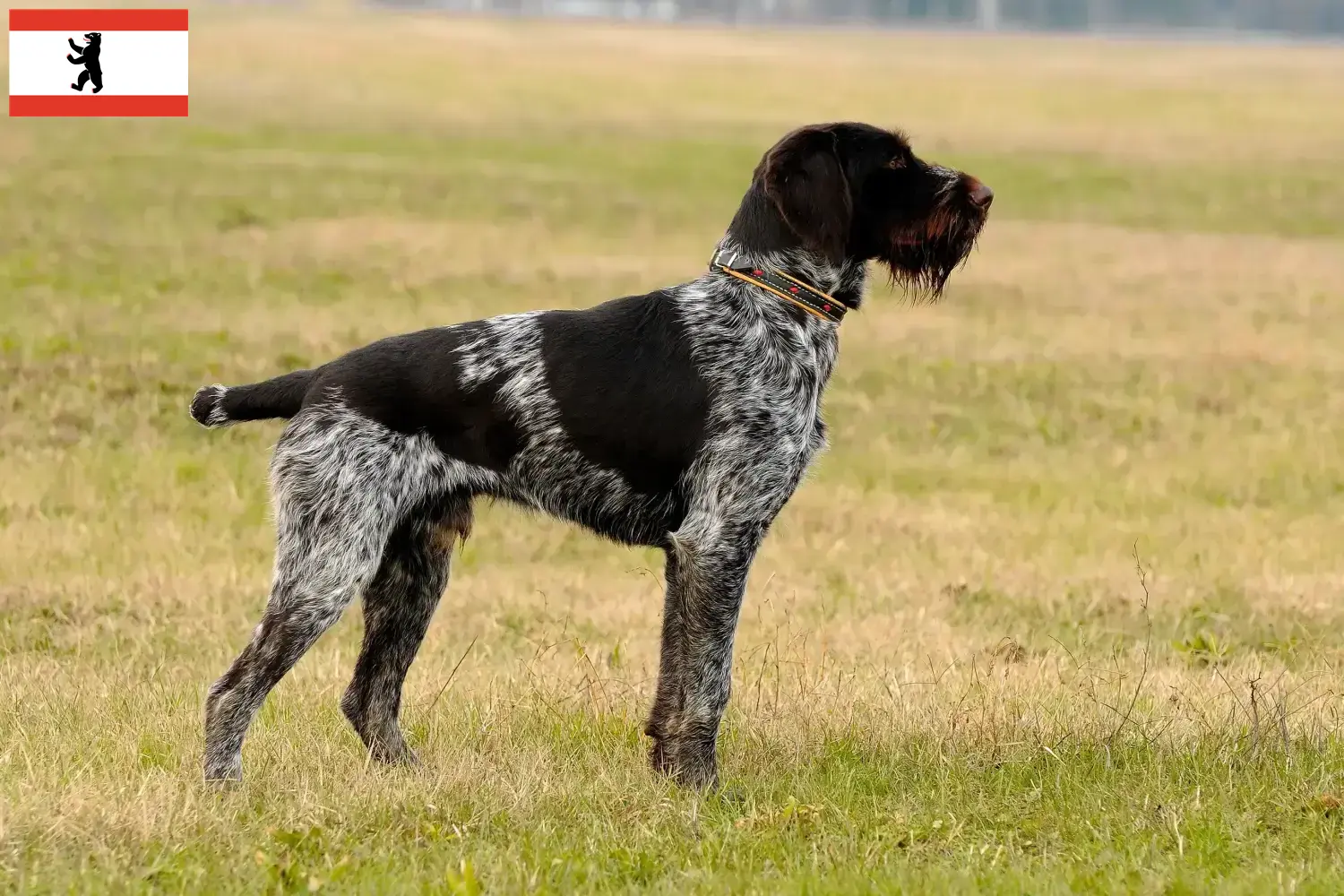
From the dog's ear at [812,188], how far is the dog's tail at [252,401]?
1843mm

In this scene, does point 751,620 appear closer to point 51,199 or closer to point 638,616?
point 638,616

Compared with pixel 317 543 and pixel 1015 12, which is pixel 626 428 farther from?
pixel 1015 12

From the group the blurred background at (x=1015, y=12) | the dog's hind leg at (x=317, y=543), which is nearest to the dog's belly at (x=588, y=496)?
the dog's hind leg at (x=317, y=543)

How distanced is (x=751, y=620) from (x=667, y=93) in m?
51.5

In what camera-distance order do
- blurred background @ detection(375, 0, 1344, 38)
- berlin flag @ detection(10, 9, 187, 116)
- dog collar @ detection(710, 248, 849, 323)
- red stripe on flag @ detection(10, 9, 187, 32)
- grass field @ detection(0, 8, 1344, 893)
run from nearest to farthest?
grass field @ detection(0, 8, 1344, 893) < dog collar @ detection(710, 248, 849, 323) < red stripe on flag @ detection(10, 9, 187, 32) < berlin flag @ detection(10, 9, 187, 116) < blurred background @ detection(375, 0, 1344, 38)

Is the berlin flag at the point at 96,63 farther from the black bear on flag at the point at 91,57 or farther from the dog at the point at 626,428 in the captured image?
the dog at the point at 626,428

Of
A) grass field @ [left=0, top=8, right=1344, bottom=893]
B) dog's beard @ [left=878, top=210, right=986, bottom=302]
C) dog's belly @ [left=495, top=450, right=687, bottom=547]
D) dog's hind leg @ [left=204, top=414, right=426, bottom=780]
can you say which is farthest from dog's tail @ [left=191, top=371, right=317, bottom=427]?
dog's beard @ [left=878, top=210, right=986, bottom=302]

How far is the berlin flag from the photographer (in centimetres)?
2864

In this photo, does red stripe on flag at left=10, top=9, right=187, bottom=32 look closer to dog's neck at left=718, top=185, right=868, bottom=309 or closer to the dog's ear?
dog's neck at left=718, top=185, right=868, bottom=309

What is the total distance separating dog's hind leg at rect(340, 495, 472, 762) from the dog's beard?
2.02 m

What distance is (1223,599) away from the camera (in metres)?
10.5

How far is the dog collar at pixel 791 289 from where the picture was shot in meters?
6.45

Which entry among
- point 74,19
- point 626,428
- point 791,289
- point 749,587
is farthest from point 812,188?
point 74,19

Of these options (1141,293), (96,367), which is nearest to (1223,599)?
(96,367)
